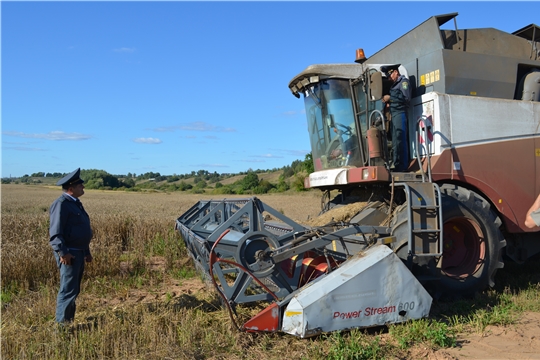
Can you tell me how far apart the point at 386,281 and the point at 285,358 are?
1101mm

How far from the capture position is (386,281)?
385 cm

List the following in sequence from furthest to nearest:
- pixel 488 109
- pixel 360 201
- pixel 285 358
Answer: pixel 360 201 < pixel 488 109 < pixel 285 358

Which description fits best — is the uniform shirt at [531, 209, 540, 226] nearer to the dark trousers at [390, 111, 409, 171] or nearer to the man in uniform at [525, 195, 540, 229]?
the man in uniform at [525, 195, 540, 229]

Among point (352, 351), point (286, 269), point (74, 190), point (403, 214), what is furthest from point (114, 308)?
point (403, 214)

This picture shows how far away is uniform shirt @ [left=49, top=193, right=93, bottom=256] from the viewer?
387 centimetres

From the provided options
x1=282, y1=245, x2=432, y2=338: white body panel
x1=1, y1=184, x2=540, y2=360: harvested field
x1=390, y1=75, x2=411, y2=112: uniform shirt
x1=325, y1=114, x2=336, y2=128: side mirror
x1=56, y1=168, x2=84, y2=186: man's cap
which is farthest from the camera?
x1=325, y1=114, x2=336, y2=128: side mirror

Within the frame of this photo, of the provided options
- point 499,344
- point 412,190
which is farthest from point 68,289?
point 499,344

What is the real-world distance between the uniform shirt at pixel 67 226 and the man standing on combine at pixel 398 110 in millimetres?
3474

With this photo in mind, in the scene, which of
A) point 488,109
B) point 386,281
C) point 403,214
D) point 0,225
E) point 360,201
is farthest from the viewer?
point 0,225

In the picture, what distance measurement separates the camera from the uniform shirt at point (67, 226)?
3.87 meters

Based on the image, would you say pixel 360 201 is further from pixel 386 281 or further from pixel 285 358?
pixel 285 358

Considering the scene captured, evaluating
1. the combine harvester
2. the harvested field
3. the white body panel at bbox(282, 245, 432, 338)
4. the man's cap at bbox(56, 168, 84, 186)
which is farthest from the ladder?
the man's cap at bbox(56, 168, 84, 186)

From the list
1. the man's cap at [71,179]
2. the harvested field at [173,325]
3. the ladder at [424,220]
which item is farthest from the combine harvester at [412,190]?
the man's cap at [71,179]

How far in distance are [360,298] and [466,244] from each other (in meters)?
2.03
